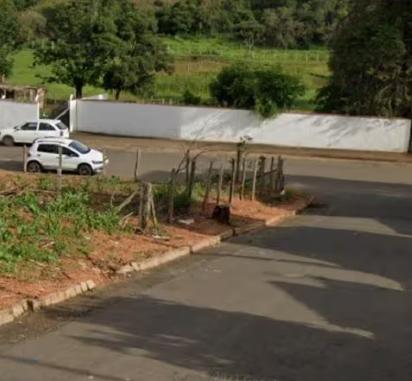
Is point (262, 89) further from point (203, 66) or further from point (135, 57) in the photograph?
point (203, 66)

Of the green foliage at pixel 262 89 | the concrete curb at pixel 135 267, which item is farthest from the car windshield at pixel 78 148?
the green foliage at pixel 262 89

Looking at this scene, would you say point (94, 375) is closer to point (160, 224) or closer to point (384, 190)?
point (160, 224)

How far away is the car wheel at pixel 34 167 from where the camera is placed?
1301 inches

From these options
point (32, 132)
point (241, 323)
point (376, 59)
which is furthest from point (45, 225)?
point (376, 59)

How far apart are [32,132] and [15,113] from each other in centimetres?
807

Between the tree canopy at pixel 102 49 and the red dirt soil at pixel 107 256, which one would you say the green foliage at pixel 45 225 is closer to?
the red dirt soil at pixel 107 256

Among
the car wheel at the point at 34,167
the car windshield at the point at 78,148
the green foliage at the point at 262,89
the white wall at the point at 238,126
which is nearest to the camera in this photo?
the car wheel at the point at 34,167

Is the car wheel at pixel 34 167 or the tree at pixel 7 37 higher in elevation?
the tree at pixel 7 37

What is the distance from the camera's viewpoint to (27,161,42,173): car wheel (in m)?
33.0

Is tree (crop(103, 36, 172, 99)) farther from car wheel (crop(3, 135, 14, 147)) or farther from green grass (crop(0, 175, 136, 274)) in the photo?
green grass (crop(0, 175, 136, 274))

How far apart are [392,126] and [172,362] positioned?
38.1 m

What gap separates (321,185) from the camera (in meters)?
34.2

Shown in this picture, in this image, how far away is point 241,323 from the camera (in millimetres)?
11117

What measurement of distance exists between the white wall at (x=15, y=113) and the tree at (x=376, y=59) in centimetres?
1745
